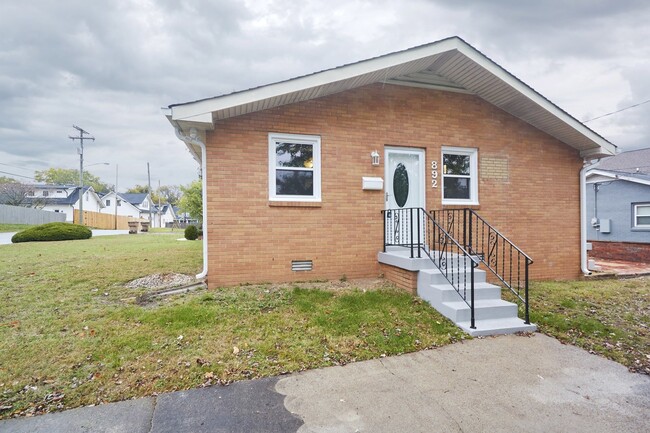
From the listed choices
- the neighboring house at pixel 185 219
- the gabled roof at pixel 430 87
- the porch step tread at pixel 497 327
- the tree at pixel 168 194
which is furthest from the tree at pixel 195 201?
the tree at pixel 168 194

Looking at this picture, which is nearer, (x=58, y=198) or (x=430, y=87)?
(x=430, y=87)

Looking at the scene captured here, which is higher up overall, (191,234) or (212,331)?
(191,234)

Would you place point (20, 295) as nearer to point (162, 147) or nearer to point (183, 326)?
point (183, 326)

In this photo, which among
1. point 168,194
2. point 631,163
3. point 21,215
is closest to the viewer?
point 631,163

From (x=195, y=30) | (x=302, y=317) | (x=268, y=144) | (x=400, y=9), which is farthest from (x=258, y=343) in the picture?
(x=195, y=30)

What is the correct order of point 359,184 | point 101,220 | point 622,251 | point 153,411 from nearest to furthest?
1. point 153,411
2. point 359,184
3. point 622,251
4. point 101,220

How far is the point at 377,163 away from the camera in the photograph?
→ 22.9ft

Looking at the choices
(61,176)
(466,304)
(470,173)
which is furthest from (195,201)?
(61,176)

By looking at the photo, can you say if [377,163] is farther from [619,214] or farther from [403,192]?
[619,214]

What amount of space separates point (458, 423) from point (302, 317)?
8.42 ft

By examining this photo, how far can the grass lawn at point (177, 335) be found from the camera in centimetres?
325

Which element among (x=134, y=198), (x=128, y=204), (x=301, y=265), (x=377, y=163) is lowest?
(x=301, y=265)

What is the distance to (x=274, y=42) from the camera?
15.9m

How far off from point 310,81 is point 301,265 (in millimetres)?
3599
